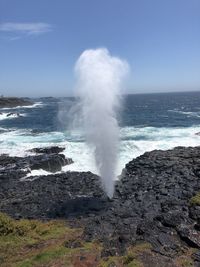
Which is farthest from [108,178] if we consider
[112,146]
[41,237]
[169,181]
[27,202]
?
[41,237]

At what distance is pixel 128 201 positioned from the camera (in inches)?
968

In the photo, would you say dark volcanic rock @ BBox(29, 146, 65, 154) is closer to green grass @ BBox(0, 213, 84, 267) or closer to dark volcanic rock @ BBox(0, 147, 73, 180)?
dark volcanic rock @ BBox(0, 147, 73, 180)

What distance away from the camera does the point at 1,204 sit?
2617 centimetres

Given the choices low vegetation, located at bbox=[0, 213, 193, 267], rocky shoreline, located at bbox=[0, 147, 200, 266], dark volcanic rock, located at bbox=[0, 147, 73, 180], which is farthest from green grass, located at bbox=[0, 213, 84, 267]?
dark volcanic rock, located at bbox=[0, 147, 73, 180]

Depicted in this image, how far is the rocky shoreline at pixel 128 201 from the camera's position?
1675cm

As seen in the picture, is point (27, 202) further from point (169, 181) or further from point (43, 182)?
point (169, 181)

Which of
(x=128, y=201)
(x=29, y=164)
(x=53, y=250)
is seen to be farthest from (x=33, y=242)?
(x=29, y=164)

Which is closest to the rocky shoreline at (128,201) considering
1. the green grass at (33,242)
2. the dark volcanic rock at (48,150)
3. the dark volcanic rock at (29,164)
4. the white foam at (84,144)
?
the dark volcanic rock at (29,164)

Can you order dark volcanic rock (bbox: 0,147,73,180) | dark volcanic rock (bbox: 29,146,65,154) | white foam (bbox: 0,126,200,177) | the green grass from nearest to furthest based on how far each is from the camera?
the green grass, dark volcanic rock (bbox: 0,147,73,180), white foam (bbox: 0,126,200,177), dark volcanic rock (bbox: 29,146,65,154)

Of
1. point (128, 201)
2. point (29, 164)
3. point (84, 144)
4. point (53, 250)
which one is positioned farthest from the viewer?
point (84, 144)

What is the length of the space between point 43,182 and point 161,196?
10644 millimetres

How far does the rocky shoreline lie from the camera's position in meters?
16.8

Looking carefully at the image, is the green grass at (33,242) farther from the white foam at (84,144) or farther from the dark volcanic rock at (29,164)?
the white foam at (84,144)

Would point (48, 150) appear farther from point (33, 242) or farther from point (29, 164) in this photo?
point (33, 242)
